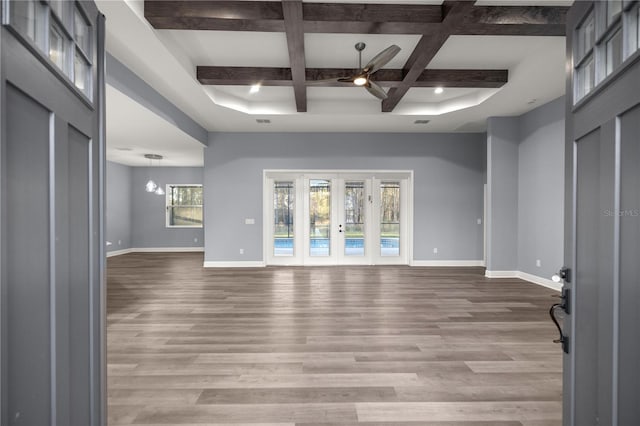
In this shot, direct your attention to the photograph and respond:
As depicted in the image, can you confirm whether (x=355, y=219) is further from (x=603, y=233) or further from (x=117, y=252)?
(x=117, y=252)

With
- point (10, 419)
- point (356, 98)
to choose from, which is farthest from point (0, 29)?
point (356, 98)

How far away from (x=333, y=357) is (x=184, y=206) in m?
8.83

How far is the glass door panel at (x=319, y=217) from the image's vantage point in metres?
7.07

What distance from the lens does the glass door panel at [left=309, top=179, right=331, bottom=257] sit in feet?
23.2

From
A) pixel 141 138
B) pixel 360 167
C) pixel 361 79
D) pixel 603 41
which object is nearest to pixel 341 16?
pixel 361 79

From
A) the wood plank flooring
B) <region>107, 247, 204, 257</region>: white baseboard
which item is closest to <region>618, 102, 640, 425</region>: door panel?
the wood plank flooring

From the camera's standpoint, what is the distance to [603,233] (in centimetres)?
108

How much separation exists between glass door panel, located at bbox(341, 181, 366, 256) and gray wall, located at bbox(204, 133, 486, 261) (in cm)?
52

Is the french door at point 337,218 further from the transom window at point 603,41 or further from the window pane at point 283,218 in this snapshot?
the transom window at point 603,41

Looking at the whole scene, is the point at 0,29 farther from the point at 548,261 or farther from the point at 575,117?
the point at 548,261

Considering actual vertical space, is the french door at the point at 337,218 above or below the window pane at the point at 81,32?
below

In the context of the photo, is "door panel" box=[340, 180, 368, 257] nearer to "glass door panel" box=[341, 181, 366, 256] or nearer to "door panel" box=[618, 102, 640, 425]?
"glass door panel" box=[341, 181, 366, 256]

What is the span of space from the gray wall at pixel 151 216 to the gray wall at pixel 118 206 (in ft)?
0.55

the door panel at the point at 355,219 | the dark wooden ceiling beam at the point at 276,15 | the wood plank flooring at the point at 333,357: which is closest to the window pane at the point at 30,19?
the wood plank flooring at the point at 333,357
